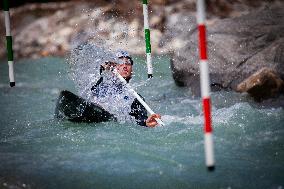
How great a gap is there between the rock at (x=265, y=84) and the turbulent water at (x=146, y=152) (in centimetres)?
20

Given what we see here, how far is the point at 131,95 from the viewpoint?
4.89 meters

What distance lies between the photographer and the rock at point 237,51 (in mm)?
6473

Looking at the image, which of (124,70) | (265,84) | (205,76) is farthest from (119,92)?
(205,76)

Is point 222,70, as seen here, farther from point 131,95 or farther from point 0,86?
point 0,86

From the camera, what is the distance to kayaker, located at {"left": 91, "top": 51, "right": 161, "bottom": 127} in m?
4.90

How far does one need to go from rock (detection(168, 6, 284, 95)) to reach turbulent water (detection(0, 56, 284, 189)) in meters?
0.73

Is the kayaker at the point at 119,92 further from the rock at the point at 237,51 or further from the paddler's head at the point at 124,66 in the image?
the rock at the point at 237,51

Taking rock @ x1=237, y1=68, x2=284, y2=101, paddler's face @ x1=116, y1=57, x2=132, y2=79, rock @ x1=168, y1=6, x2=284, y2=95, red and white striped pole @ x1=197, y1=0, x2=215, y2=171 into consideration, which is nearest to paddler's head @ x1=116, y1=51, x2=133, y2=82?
paddler's face @ x1=116, y1=57, x2=132, y2=79

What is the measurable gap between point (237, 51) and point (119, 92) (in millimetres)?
2861

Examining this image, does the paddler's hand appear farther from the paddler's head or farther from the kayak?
the paddler's head

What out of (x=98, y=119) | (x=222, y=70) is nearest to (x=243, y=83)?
(x=222, y=70)

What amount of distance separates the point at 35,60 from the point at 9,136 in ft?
27.6

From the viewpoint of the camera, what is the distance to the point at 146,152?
12.1 feet

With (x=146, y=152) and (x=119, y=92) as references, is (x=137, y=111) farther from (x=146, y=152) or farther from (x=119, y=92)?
(x=146, y=152)
